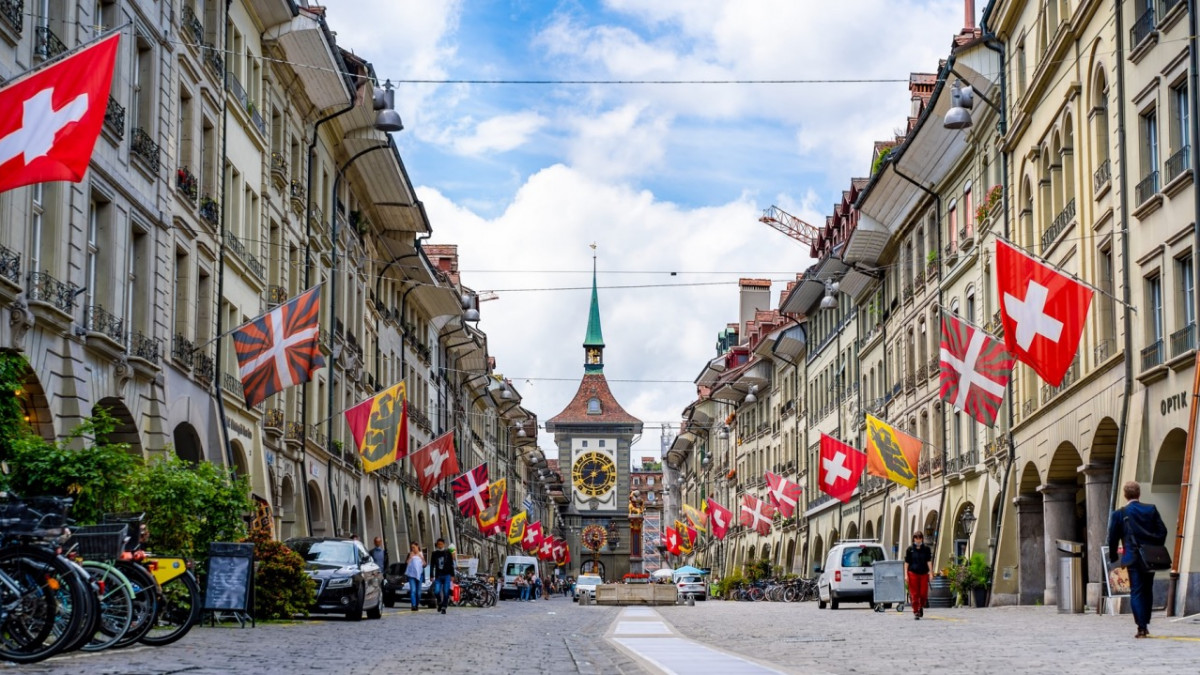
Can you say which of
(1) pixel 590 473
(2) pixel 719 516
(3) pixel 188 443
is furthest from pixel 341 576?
(1) pixel 590 473

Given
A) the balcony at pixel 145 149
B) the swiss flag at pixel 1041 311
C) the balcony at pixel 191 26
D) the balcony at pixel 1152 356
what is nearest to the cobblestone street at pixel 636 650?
the swiss flag at pixel 1041 311

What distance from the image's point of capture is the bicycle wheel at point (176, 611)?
17.0 meters

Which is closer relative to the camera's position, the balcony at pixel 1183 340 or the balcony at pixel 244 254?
the balcony at pixel 1183 340

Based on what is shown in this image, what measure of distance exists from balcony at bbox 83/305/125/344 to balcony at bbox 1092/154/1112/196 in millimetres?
16925

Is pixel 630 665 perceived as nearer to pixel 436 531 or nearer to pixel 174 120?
pixel 174 120

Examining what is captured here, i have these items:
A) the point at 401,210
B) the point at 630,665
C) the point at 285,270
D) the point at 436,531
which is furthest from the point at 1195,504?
the point at 436,531

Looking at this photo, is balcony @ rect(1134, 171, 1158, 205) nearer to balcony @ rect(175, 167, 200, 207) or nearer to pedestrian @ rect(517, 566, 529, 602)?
balcony @ rect(175, 167, 200, 207)

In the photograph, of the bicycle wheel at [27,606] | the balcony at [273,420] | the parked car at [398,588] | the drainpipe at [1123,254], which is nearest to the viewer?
the bicycle wheel at [27,606]

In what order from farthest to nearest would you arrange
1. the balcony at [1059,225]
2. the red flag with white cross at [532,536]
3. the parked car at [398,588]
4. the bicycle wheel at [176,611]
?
the red flag with white cross at [532,536], the parked car at [398,588], the balcony at [1059,225], the bicycle wheel at [176,611]

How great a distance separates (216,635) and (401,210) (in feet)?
129

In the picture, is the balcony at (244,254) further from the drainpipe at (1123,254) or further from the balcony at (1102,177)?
the drainpipe at (1123,254)

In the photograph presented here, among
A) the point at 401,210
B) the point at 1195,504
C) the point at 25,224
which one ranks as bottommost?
the point at 1195,504

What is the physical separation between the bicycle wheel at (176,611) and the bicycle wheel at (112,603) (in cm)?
124

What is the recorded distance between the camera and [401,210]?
5831 centimetres
